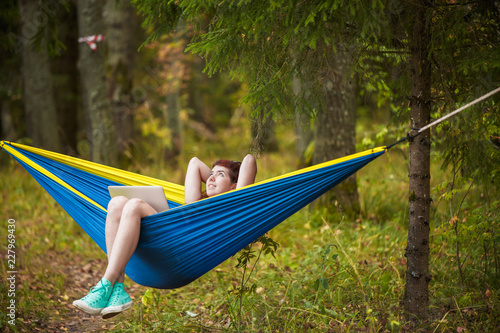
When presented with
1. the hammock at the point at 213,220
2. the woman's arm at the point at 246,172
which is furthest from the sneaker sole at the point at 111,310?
the woman's arm at the point at 246,172

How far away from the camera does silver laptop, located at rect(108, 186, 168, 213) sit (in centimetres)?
196

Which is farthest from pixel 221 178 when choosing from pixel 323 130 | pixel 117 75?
pixel 117 75

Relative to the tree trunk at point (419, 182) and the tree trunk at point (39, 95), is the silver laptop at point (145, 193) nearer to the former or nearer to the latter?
the tree trunk at point (419, 182)

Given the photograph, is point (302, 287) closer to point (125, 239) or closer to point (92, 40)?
point (125, 239)

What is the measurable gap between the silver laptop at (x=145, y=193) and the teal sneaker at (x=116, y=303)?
0.41 meters

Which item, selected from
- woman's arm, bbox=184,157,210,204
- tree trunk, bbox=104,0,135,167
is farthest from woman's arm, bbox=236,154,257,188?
tree trunk, bbox=104,0,135,167

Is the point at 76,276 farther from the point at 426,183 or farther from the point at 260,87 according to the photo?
the point at 426,183

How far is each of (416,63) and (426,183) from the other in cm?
51

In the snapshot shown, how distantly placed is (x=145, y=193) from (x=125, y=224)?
24 cm

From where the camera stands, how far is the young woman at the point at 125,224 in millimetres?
1661

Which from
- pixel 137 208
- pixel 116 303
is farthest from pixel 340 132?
pixel 116 303

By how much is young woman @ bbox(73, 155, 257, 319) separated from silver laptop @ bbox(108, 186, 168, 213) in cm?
5

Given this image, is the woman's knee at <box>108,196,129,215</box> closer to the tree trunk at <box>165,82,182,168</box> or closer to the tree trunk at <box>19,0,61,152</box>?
the tree trunk at <box>19,0,61,152</box>

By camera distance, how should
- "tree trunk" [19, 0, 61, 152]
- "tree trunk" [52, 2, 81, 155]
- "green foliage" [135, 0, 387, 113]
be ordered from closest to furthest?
"green foliage" [135, 0, 387, 113] → "tree trunk" [19, 0, 61, 152] → "tree trunk" [52, 2, 81, 155]
